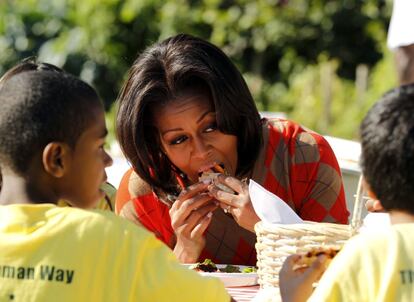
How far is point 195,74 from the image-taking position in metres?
3.66

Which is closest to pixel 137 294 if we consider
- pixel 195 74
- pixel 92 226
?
pixel 92 226

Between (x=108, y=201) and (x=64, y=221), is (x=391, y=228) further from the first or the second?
(x=108, y=201)

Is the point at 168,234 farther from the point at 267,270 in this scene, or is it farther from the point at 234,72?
the point at 267,270

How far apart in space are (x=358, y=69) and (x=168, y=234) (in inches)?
396

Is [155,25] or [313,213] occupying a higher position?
[313,213]

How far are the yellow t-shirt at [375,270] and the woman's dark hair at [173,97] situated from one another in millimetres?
1511

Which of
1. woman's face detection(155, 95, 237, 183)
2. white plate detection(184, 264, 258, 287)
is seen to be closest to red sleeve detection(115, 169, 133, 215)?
woman's face detection(155, 95, 237, 183)

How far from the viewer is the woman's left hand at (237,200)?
3385 mm

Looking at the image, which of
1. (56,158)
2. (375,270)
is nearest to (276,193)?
(56,158)

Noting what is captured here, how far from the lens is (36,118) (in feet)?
7.69

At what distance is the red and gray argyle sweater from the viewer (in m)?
3.74

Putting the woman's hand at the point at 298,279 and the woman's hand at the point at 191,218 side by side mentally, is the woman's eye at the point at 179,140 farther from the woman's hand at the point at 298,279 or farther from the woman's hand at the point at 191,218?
the woman's hand at the point at 298,279

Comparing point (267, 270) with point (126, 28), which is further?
point (126, 28)

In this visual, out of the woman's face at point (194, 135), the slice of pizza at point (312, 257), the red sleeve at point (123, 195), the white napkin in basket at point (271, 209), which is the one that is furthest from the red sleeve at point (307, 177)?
the slice of pizza at point (312, 257)
